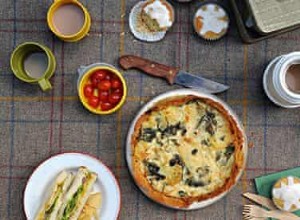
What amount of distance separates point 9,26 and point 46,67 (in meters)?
0.14

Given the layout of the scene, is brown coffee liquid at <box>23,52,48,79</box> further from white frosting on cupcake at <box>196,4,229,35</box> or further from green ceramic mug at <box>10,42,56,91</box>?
Result: white frosting on cupcake at <box>196,4,229,35</box>

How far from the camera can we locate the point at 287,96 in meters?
1.47

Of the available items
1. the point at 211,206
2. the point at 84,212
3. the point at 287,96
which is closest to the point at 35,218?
the point at 84,212

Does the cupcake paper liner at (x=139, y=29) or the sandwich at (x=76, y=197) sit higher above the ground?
the cupcake paper liner at (x=139, y=29)

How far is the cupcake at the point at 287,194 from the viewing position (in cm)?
151

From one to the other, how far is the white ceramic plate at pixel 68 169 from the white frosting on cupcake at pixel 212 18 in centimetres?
42

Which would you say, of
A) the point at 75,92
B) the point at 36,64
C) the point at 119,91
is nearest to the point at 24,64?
the point at 36,64

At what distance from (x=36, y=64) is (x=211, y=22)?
44 cm

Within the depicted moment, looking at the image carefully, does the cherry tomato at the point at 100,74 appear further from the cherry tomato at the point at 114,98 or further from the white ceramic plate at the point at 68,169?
the white ceramic plate at the point at 68,169

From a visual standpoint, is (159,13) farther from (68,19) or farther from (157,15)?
(68,19)

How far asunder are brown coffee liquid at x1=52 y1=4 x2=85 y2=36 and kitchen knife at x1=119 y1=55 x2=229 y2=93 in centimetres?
14

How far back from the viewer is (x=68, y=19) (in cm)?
151

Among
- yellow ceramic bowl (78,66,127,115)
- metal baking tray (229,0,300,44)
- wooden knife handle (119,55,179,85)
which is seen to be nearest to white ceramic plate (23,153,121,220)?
yellow ceramic bowl (78,66,127,115)

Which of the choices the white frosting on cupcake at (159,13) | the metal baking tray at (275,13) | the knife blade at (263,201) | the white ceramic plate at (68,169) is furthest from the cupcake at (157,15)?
the knife blade at (263,201)
